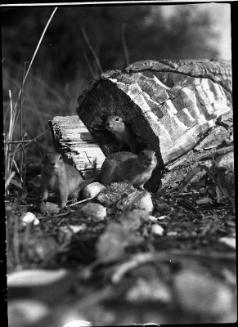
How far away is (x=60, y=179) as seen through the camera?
110 inches

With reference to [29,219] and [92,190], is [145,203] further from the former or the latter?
[29,219]

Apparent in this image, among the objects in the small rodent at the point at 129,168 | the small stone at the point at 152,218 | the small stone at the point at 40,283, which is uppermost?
the small rodent at the point at 129,168

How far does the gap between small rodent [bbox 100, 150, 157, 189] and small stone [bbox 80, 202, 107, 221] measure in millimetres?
426

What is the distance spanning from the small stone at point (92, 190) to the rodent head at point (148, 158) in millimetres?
290

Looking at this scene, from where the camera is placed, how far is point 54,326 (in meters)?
1.90

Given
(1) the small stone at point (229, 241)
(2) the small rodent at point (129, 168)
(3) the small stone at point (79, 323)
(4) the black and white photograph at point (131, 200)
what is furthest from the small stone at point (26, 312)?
(2) the small rodent at point (129, 168)

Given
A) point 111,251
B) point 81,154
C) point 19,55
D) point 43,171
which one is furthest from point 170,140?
point 19,55

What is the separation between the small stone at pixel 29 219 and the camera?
2.17 metres

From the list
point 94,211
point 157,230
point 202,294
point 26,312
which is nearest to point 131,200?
point 94,211

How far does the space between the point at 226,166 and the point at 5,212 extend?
1118mm

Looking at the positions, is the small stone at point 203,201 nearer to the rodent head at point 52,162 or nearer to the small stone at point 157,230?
the small stone at point 157,230

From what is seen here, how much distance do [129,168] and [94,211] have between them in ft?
2.26

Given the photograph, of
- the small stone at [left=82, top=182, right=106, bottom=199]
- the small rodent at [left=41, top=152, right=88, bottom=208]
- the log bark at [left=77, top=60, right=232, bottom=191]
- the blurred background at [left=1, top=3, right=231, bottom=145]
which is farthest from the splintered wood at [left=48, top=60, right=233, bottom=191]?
the blurred background at [left=1, top=3, right=231, bottom=145]

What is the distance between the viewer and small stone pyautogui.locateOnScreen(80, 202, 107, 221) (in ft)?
7.51
